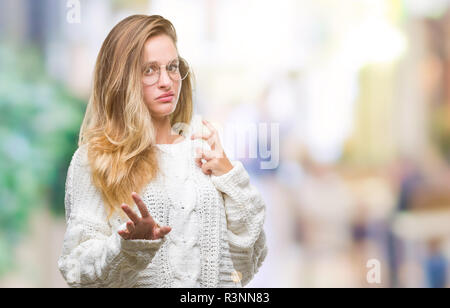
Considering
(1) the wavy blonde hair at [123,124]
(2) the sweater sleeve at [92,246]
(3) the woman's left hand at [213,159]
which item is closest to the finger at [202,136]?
(3) the woman's left hand at [213,159]

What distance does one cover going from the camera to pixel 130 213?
4.39ft

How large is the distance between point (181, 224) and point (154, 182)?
0.12 meters

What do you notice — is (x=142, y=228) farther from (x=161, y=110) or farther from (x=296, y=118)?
(x=296, y=118)

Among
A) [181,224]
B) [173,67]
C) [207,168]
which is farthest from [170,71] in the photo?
[181,224]

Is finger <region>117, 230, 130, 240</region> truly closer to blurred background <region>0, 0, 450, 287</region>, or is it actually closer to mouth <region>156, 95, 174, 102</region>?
mouth <region>156, 95, 174, 102</region>

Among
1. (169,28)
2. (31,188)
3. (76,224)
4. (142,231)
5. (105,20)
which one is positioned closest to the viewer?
(142,231)

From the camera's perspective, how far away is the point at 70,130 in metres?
1.83

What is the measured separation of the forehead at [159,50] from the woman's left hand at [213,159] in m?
0.21

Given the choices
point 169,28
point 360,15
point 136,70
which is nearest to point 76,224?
point 136,70

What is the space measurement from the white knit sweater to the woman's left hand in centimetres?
2

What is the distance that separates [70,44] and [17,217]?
1.71ft

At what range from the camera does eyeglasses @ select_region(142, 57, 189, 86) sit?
159cm

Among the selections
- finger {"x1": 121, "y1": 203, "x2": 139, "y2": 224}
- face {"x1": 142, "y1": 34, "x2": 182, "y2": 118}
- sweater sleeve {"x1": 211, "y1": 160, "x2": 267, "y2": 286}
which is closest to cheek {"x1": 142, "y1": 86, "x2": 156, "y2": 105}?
face {"x1": 142, "y1": 34, "x2": 182, "y2": 118}
